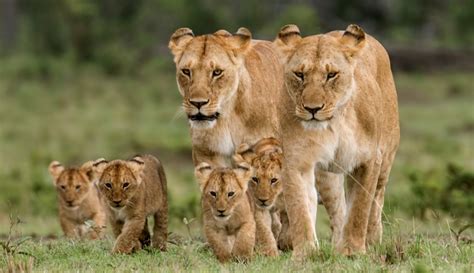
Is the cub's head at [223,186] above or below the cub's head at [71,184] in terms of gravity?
above

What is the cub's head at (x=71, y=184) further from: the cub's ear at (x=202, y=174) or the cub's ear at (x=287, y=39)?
the cub's ear at (x=287, y=39)

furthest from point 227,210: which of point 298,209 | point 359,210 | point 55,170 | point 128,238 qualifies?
point 55,170

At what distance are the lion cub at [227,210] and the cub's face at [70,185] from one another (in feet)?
9.81

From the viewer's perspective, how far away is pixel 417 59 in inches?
1220

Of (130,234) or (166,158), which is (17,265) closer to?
(130,234)

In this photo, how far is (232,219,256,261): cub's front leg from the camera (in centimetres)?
747

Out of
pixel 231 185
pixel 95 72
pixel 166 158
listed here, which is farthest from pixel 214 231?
pixel 95 72

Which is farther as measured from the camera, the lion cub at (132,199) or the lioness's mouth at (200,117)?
the lion cub at (132,199)

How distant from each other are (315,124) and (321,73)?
11.0 inches

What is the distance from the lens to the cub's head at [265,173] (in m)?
7.72

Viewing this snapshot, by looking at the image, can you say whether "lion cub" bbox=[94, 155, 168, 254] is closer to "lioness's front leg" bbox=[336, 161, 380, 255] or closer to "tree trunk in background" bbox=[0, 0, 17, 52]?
"lioness's front leg" bbox=[336, 161, 380, 255]

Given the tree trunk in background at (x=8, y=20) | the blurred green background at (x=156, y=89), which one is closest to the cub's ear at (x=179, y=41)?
the blurred green background at (x=156, y=89)

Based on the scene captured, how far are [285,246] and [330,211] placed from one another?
1.33 ft

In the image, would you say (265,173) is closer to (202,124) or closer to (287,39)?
(202,124)
